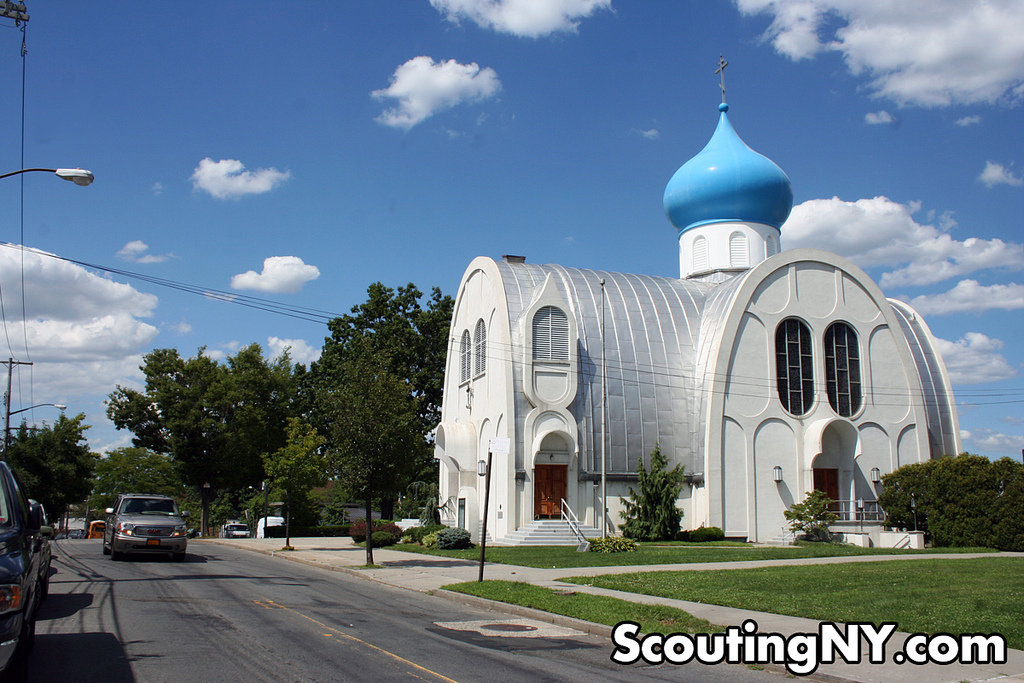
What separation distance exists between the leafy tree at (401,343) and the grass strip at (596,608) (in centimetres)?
3284

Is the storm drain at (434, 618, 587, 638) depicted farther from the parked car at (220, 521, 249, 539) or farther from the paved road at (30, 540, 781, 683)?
the parked car at (220, 521, 249, 539)

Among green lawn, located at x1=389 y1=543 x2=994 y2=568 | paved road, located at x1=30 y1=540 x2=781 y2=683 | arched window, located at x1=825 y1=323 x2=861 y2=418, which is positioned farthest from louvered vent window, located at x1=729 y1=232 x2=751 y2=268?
paved road, located at x1=30 y1=540 x2=781 y2=683

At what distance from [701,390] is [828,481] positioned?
7.09 meters

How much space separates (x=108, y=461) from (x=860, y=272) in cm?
5057

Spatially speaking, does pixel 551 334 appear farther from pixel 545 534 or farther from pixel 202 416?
pixel 202 416

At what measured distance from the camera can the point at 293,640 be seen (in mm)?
9930

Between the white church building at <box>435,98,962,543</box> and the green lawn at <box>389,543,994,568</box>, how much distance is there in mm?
3257

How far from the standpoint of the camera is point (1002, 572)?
15.3 metres

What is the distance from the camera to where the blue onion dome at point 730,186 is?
36938mm

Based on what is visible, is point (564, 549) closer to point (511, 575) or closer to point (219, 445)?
point (511, 575)

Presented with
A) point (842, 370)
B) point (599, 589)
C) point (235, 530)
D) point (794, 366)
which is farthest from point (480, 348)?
point (235, 530)

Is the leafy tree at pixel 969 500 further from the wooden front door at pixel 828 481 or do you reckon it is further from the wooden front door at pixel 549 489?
the wooden front door at pixel 549 489

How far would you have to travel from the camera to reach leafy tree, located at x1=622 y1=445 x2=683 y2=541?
28.5 m

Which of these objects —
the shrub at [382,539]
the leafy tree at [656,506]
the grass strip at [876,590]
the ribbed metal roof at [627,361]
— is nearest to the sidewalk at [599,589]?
the grass strip at [876,590]
